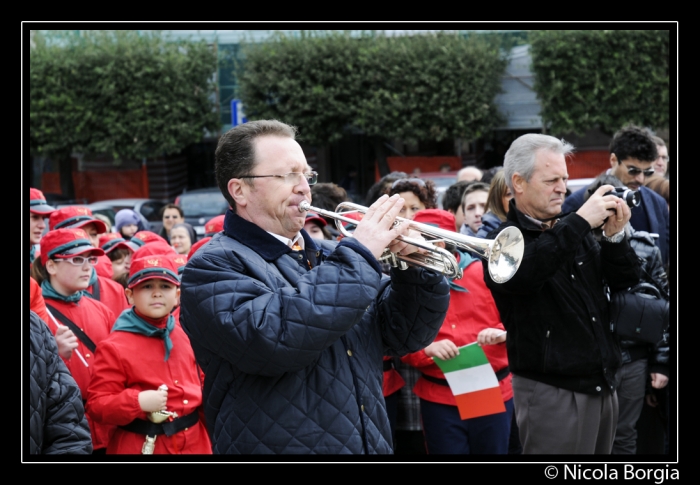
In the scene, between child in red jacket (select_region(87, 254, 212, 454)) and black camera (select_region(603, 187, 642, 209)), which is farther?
child in red jacket (select_region(87, 254, 212, 454))

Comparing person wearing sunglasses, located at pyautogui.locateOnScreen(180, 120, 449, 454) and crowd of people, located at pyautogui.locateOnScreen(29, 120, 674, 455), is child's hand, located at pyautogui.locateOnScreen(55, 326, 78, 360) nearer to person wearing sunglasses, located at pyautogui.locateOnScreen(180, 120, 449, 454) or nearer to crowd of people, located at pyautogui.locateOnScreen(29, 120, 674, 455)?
crowd of people, located at pyautogui.locateOnScreen(29, 120, 674, 455)

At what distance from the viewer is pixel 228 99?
2375 centimetres

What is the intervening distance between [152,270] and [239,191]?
5.92ft

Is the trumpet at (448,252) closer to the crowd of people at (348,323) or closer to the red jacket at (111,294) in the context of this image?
the crowd of people at (348,323)

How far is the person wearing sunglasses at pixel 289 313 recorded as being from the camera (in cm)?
249

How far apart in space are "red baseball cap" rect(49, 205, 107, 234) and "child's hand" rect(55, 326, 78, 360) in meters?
2.11

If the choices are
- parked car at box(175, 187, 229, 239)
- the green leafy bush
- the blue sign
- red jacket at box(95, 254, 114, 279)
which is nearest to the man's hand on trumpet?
red jacket at box(95, 254, 114, 279)

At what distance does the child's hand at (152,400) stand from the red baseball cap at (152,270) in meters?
0.64

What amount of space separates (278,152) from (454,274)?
2.37 feet

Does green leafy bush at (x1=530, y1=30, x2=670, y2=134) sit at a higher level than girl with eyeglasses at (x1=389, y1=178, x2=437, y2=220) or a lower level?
higher

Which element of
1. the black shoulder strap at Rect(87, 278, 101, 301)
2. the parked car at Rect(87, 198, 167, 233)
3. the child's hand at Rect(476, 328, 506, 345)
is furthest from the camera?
the parked car at Rect(87, 198, 167, 233)

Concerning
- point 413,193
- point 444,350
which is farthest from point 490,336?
point 413,193

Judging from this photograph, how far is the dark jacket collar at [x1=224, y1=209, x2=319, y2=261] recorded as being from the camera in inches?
108

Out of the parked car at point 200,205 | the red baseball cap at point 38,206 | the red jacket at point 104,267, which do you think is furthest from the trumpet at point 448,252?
the parked car at point 200,205
